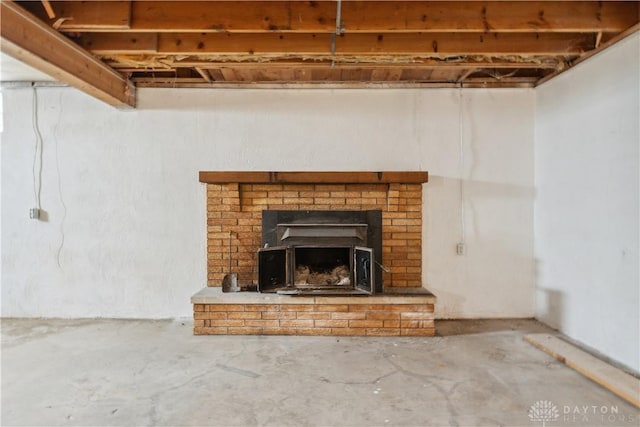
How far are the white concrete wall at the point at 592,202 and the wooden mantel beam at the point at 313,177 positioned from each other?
124cm

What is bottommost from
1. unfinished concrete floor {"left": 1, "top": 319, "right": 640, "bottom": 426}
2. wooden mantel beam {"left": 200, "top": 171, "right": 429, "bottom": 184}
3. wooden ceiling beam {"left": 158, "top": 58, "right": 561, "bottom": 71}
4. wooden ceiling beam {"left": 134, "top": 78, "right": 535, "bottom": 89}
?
unfinished concrete floor {"left": 1, "top": 319, "right": 640, "bottom": 426}

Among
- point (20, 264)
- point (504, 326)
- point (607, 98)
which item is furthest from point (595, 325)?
point (20, 264)

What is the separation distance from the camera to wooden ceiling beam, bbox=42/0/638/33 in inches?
94.9

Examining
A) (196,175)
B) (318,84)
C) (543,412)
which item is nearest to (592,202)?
(543,412)

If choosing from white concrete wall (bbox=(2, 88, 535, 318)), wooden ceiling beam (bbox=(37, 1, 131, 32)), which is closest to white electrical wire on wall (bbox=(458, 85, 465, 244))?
white concrete wall (bbox=(2, 88, 535, 318))

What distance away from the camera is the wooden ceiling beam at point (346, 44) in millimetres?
2762

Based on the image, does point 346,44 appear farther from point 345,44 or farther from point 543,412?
point 543,412

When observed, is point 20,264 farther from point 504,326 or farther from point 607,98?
point 607,98

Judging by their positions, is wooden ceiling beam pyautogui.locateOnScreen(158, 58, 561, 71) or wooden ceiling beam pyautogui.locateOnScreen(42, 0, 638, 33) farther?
wooden ceiling beam pyautogui.locateOnScreen(158, 58, 561, 71)

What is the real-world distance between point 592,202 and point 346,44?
2.35 m

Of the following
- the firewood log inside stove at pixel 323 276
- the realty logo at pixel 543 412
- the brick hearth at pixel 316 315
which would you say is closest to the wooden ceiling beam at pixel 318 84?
the firewood log inside stove at pixel 323 276

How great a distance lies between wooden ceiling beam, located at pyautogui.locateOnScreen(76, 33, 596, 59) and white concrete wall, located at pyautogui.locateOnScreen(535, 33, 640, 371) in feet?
1.40

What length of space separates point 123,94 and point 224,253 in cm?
185

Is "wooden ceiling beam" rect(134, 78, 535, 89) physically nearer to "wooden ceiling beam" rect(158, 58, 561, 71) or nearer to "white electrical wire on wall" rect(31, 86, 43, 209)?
"wooden ceiling beam" rect(158, 58, 561, 71)
